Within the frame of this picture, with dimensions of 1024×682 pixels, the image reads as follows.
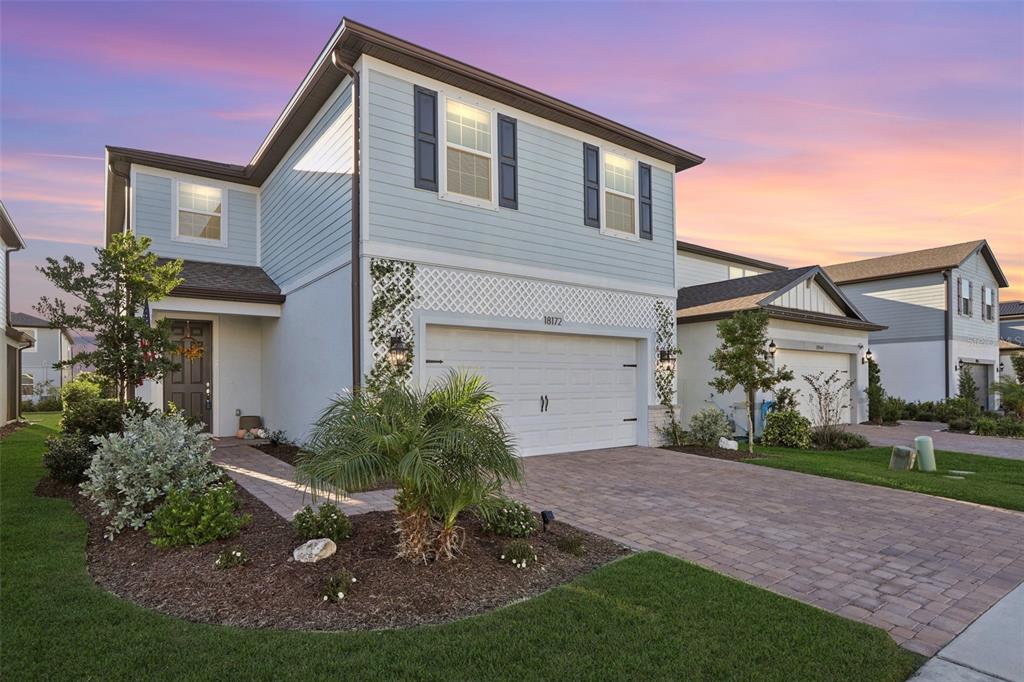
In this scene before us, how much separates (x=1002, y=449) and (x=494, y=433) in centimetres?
1305

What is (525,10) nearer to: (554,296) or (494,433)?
(554,296)

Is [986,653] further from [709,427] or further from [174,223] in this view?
[174,223]

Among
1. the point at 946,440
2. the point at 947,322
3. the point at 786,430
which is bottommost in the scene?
the point at 946,440

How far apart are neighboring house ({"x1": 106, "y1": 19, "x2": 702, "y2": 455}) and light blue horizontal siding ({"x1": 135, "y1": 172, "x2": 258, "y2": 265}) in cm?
3

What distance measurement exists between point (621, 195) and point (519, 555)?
877 centimetres

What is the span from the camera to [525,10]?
8.68m

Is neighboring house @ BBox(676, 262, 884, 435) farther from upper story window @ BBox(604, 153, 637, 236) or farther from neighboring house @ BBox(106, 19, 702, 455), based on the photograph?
upper story window @ BBox(604, 153, 637, 236)

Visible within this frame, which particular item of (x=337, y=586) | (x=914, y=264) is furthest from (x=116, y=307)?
(x=914, y=264)

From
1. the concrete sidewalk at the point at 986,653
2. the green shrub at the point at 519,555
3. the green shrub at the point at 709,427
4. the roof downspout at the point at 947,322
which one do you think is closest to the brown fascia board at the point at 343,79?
the green shrub at the point at 709,427

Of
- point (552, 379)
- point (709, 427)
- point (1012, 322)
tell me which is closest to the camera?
point (552, 379)

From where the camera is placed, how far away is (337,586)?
11.9 ft

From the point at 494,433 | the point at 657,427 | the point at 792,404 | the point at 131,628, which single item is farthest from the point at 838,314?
the point at 131,628

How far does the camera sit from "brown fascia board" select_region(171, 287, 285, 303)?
991cm

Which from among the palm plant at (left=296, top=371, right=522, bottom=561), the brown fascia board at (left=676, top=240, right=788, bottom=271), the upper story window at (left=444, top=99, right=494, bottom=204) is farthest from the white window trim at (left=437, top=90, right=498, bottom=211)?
the brown fascia board at (left=676, top=240, right=788, bottom=271)
